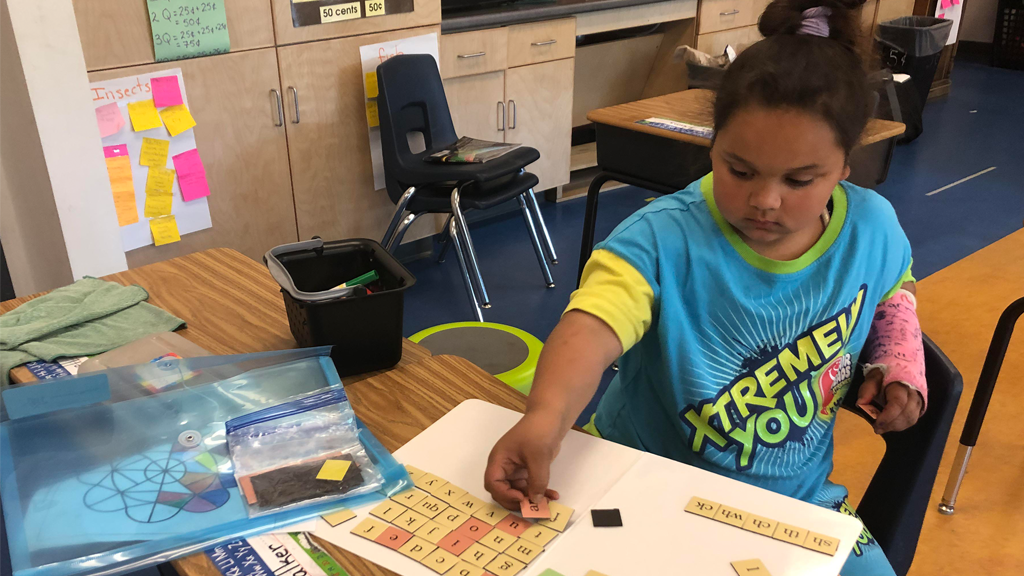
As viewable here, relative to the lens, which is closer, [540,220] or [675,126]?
[675,126]

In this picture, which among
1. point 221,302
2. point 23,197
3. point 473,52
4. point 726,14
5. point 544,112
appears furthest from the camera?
point 726,14

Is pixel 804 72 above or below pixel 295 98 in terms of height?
above

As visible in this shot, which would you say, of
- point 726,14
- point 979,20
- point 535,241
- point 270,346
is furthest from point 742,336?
point 979,20

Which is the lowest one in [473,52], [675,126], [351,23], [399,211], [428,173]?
[399,211]

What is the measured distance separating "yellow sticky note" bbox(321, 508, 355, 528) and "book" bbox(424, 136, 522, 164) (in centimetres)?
194

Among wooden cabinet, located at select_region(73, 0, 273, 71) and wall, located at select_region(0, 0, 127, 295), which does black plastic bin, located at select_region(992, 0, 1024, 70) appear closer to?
wooden cabinet, located at select_region(73, 0, 273, 71)

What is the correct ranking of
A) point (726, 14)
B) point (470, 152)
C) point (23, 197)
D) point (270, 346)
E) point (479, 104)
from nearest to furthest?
point (270, 346)
point (23, 197)
point (470, 152)
point (479, 104)
point (726, 14)

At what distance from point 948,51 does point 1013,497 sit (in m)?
4.73

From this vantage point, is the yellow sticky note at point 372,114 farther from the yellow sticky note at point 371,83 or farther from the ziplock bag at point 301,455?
the ziplock bag at point 301,455

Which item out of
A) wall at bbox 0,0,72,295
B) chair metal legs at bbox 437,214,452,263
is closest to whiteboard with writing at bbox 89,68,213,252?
wall at bbox 0,0,72,295

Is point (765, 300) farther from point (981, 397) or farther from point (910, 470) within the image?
point (981, 397)

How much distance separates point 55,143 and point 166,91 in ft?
1.87

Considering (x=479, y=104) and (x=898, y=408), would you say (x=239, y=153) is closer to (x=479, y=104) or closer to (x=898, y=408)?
(x=479, y=104)

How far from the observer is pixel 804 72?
0.83 meters
